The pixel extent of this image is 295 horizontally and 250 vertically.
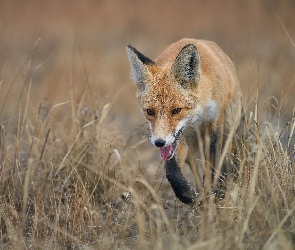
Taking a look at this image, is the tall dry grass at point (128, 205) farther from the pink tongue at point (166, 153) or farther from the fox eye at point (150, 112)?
the fox eye at point (150, 112)

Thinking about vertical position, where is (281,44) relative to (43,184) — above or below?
above

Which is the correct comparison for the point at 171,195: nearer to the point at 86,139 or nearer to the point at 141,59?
the point at 86,139

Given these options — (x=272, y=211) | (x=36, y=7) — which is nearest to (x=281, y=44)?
(x=36, y=7)

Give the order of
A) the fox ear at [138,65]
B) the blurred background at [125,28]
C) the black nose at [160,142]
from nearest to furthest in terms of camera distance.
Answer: the black nose at [160,142]
the fox ear at [138,65]
the blurred background at [125,28]

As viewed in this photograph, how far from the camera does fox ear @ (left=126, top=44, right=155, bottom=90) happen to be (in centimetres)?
543

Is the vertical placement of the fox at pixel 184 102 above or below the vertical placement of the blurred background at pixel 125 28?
below

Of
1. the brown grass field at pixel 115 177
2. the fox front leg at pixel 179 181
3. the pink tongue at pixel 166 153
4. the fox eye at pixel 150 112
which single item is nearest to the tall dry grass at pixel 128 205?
the brown grass field at pixel 115 177

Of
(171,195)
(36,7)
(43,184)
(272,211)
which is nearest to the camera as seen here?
(272,211)

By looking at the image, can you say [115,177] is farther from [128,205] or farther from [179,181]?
[179,181]

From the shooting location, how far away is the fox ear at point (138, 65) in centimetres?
543

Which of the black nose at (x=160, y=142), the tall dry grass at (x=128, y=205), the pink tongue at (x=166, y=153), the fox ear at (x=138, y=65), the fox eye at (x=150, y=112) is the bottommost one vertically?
the tall dry grass at (x=128, y=205)

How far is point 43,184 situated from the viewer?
227 inches

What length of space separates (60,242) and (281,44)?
11.7m

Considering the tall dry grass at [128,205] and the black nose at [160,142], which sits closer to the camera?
the tall dry grass at [128,205]
